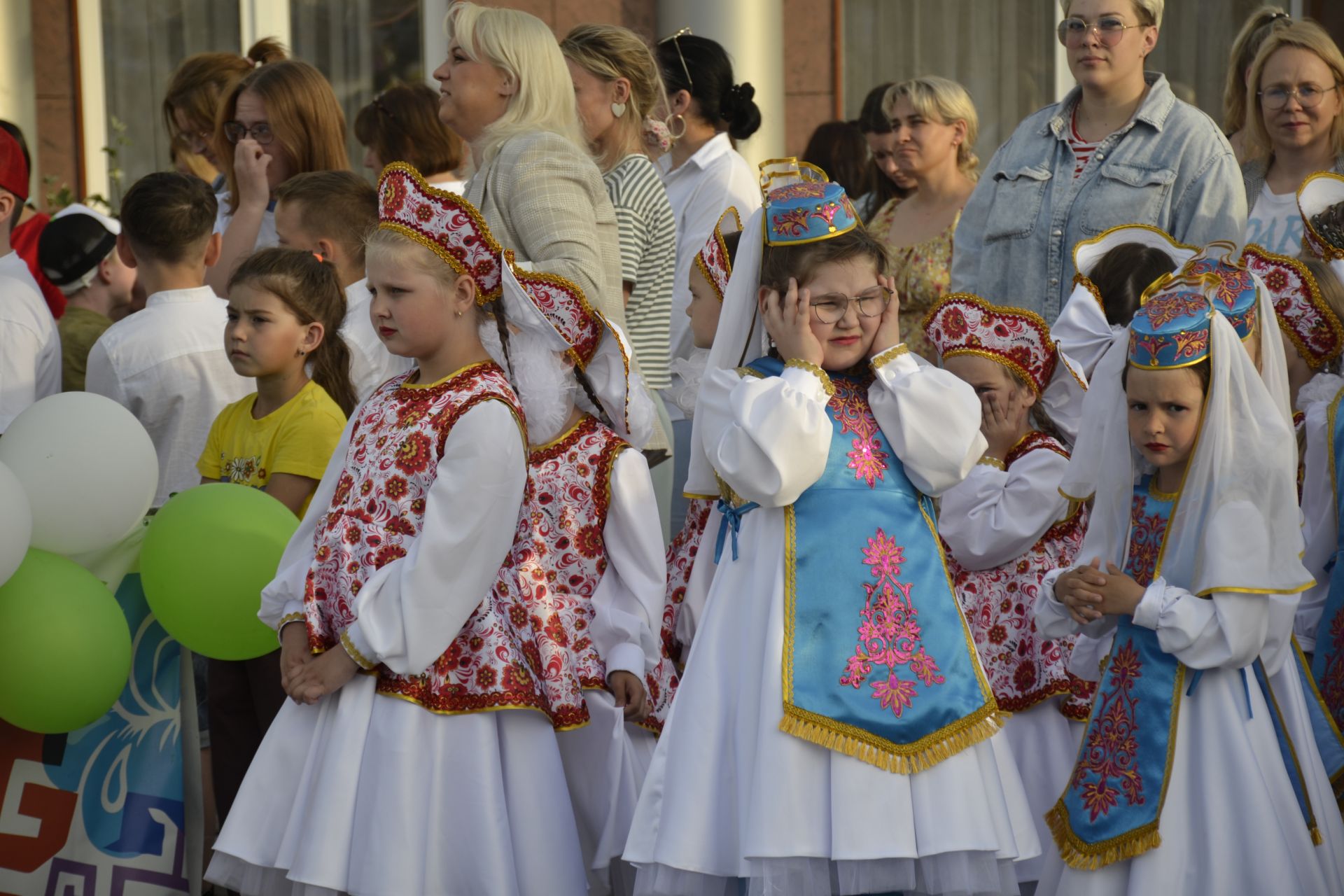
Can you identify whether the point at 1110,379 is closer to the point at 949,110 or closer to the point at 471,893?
the point at 471,893

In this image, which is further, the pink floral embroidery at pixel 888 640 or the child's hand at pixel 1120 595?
the child's hand at pixel 1120 595

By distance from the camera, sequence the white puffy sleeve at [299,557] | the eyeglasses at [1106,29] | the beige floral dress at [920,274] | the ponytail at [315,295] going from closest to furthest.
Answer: the white puffy sleeve at [299,557] → the ponytail at [315,295] → the eyeglasses at [1106,29] → the beige floral dress at [920,274]

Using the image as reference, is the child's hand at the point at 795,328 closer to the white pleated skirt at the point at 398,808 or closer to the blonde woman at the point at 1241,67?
the white pleated skirt at the point at 398,808

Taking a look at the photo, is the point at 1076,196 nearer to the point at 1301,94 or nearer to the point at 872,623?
the point at 1301,94

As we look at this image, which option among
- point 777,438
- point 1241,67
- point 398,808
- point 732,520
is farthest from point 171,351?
point 1241,67

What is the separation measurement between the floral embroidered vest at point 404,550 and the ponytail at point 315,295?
3.49ft

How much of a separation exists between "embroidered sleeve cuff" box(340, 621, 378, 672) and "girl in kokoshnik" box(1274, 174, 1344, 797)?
2.21 meters

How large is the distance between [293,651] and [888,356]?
149 cm

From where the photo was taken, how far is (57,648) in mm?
4160

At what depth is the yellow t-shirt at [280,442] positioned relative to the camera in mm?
4723

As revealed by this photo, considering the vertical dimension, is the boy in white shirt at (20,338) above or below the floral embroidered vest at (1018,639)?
above

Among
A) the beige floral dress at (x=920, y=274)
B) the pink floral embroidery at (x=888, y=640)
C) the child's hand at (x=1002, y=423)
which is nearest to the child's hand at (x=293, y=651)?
the pink floral embroidery at (x=888, y=640)

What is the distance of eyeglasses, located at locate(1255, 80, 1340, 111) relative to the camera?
5543 mm

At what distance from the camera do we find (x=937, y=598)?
12.0 ft
